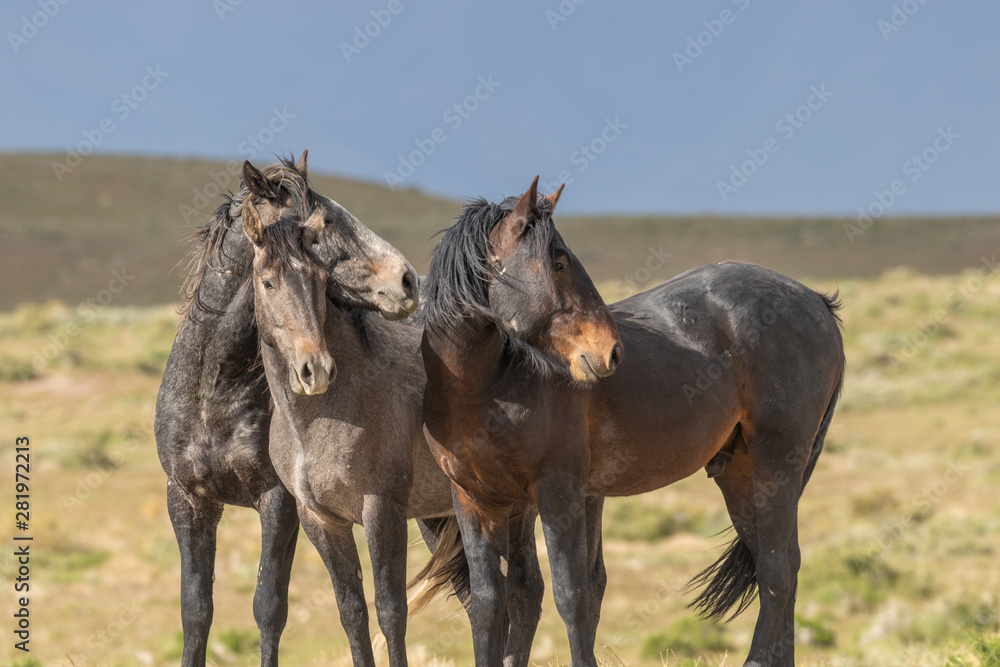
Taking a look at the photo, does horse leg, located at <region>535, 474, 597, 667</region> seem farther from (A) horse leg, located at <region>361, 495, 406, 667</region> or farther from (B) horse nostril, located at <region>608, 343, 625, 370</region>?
(A) horse leg, located at <region>361, 495, 406, 667</region>

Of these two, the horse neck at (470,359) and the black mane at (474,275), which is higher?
the black mane at (474,275)

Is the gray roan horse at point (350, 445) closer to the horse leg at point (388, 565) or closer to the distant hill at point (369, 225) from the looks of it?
the horse leg at point (388, 565)

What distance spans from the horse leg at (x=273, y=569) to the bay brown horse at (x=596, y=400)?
108 cm

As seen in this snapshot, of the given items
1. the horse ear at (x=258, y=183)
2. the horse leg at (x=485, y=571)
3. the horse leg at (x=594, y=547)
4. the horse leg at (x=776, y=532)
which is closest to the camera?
the horse leg at (x=485, y=571)

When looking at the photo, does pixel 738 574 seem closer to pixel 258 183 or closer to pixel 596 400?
pixel 596 400

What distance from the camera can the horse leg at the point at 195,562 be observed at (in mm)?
5504

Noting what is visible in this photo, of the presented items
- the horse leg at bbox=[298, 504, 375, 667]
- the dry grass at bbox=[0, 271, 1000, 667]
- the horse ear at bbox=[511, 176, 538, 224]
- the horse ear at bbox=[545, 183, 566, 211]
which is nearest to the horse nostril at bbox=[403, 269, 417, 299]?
the horse ear at bbox=[511, 176, 538, 224]

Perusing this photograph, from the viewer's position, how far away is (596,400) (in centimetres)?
482

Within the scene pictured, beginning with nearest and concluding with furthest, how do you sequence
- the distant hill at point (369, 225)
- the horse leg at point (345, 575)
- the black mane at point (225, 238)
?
the black mane at point (225, 238), the horse leg at point (345, 575), the distant hill at point (369, 225)

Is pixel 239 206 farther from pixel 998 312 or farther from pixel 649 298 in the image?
pixel 998 312

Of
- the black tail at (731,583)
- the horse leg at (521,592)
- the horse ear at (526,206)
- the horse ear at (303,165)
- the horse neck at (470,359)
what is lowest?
the black tail at (731,583)

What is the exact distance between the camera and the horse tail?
6531mm

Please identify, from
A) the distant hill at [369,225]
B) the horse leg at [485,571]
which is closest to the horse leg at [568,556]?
the horse leg at [485,571]

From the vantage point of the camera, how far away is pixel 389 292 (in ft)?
15.5
